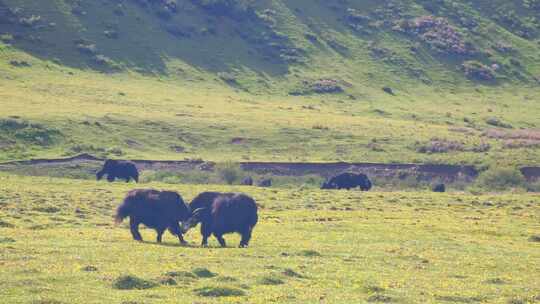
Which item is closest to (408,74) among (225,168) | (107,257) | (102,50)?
(102,50)

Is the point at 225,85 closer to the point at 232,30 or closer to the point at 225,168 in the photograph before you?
the point at 232,30

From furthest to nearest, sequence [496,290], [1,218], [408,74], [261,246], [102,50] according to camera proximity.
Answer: [408,74]
[102,50]
[1,218]
[261,246]
[496,290]

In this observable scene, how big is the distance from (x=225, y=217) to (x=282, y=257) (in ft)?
11.1

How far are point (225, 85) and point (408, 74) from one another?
72.5ft

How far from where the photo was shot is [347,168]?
72.6m

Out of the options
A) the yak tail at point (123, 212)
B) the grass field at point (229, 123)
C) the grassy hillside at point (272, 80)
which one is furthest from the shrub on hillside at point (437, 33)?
the yak tail at point (123, 212)

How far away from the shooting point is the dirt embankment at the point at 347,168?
2670 inches

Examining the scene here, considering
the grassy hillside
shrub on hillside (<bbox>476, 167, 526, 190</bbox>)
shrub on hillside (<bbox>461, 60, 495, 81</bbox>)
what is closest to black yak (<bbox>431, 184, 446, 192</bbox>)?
shrub on hillside (<bbox>476, 167, 526, 190</bbox>)

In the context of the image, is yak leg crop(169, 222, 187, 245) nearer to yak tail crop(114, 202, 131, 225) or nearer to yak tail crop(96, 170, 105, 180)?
yak tail crop(114, 202, 131, 225)

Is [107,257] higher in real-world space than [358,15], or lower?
lower

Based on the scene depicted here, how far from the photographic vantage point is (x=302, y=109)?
316 feet

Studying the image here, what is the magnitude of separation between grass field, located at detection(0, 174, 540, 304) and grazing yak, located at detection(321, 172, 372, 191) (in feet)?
49.0

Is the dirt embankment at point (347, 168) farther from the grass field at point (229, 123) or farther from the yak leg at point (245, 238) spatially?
the yak leg at point (245, 238)

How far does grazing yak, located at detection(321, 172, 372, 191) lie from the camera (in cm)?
6294
